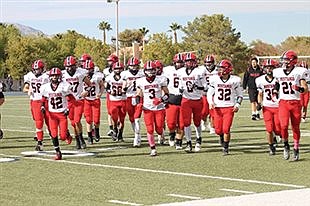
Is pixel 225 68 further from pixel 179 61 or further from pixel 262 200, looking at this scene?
pixel 262 200

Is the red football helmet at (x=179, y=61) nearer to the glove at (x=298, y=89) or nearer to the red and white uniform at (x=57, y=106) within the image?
the red and white uniform at (x=57, y=106)

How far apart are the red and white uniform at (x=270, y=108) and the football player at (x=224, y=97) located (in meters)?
0.45

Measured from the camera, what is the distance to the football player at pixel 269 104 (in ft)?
45.0

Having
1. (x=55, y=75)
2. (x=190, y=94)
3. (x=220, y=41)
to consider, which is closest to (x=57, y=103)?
(x=55, y=75)

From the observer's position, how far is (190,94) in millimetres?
14844

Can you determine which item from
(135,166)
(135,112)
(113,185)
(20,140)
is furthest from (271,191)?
(20,140)

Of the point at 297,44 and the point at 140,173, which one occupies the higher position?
the point at 297,44

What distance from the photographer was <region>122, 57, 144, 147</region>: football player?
51.9ft

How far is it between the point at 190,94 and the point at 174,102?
13.5 inches

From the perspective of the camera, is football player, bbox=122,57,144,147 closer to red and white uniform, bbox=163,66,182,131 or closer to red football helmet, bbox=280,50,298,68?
red and white uniform, bbox=163,66,182,131

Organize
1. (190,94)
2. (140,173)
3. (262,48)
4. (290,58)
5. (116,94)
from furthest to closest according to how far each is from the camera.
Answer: (262,48) → (116,94) → (190,94) → (290,58) → (140,173)

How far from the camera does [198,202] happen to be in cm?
911

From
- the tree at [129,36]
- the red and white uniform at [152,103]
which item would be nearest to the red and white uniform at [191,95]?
the red and white uniform at [152,103]

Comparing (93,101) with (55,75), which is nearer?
(55,75)
